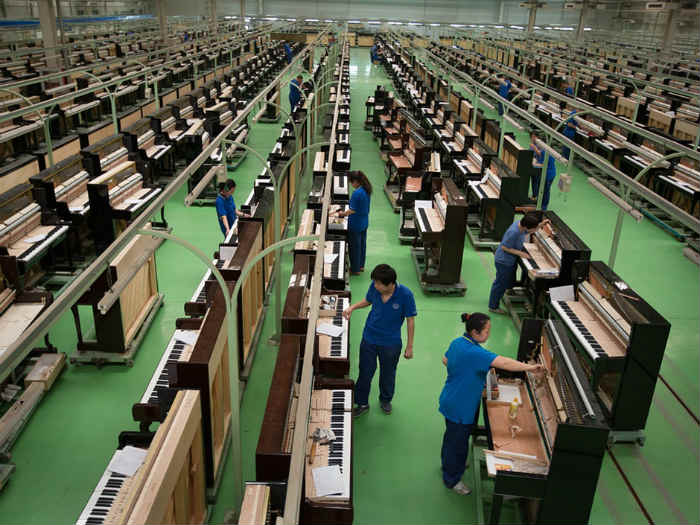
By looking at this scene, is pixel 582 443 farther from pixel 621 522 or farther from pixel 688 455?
pixel 688 455

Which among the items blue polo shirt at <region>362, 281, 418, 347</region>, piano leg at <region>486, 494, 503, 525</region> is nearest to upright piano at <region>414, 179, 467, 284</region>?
blue polo shirt at <region>362, 281, 418, 347</region>

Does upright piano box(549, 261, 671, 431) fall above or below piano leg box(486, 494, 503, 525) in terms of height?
above

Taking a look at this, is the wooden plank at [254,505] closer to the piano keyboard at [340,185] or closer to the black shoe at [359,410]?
the black shoe at [359,410]

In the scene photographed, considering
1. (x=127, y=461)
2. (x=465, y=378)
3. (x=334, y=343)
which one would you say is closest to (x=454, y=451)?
(x=465, y=378)

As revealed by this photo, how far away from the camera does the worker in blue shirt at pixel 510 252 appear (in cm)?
805

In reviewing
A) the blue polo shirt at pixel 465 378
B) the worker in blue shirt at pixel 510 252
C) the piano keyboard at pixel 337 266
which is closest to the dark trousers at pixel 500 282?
the worker in blue shirt at pixel 510 252

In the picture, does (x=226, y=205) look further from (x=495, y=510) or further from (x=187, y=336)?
(x=495, y=510)

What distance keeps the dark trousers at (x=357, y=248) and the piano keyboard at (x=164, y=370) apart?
4074 millimetres

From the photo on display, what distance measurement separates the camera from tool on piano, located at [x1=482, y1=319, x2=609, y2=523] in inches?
178

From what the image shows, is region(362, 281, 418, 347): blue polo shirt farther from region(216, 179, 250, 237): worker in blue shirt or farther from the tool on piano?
region(216, 179, 250, 237): worker in blue shirt

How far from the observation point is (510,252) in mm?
8203

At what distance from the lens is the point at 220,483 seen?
18.7 ft

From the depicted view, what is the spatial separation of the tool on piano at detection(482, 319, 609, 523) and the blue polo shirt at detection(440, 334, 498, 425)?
0.40 meters

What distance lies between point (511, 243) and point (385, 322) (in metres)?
3.08
